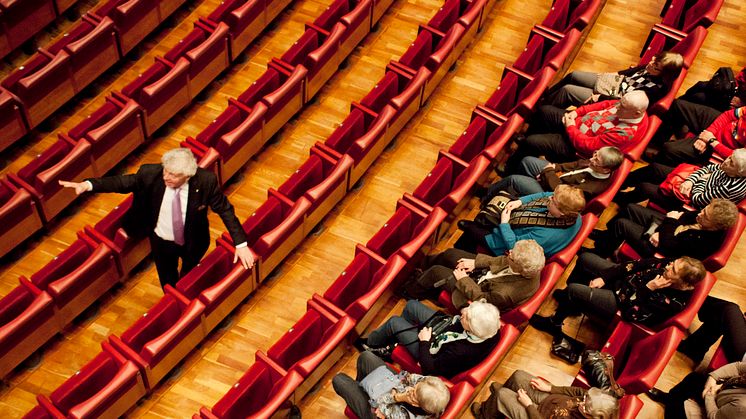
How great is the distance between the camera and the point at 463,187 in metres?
0.72

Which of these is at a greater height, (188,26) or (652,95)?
(652,95)

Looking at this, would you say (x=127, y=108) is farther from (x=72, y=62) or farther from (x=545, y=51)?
(x=545, y=51)

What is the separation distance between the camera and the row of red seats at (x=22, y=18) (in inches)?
34.9

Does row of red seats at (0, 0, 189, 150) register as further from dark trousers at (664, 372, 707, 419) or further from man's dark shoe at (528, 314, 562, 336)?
dark trousers at (664, 372, 707, 419)

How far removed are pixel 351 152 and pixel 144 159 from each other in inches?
10.5

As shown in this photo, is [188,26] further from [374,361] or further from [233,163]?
[374,361]

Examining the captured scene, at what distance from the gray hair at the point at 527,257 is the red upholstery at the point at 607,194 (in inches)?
5.8

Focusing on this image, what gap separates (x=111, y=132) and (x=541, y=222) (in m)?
0.46

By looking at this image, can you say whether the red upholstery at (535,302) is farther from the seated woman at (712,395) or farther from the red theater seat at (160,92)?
the red theater seat at (160,92)

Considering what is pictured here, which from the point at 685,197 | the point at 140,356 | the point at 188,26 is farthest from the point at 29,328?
the point at 685,197

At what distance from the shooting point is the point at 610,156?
26.5 inches

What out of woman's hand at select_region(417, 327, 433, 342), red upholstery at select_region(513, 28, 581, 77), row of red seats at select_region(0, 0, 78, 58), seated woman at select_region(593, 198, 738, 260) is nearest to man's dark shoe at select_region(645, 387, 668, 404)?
seated woman at select_region(593, 198, 738, 260)

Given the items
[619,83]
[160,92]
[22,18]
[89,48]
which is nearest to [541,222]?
[619,83]

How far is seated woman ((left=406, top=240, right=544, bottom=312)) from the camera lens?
59cm
